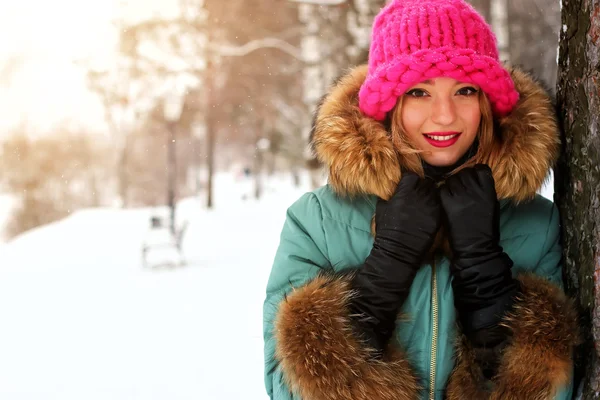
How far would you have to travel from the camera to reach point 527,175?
4.30ft

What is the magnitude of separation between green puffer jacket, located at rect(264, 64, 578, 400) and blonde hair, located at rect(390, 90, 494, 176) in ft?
0.11

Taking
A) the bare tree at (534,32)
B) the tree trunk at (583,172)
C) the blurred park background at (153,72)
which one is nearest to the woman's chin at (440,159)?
the tree trunk at (583,172)

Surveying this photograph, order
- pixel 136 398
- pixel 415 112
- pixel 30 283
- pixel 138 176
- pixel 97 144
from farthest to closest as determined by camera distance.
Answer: pixel 138 176 → pixel 97 144 → pixel 30 283 → pixel 136 398 → pixel 415 112

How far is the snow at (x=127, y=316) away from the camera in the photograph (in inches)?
135

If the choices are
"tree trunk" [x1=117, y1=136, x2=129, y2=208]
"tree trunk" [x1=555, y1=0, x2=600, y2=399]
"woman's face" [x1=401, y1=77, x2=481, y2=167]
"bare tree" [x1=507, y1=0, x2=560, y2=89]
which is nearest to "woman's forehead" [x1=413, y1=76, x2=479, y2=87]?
"woman's face" [x1=401, y1=77, x2=481, y2=167]

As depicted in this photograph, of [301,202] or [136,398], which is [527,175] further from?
[136,398]

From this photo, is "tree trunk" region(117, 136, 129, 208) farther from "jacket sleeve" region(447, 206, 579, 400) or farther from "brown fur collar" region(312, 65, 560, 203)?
"jacket sleeve" region(447, 206, 579, 400)

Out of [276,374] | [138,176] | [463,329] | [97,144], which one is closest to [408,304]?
[463,329]

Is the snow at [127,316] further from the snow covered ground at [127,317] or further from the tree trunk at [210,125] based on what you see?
the tree trunk at [210,125]

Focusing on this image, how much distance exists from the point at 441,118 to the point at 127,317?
4263 mm

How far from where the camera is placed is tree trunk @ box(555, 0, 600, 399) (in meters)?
1.18

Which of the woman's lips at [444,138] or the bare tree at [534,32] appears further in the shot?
the bare tree at [534,32]

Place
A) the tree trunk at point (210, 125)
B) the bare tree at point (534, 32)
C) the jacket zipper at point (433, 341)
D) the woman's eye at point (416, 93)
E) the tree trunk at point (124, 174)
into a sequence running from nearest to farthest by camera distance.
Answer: the jacket zipper at point (433, 341)
the woman's eye at point (416, 93)
the bare tree at point (534, 32)
the tree trunk at point (210, 125)
the tree trunk at point (124, 174)

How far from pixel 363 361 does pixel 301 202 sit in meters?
0.47
